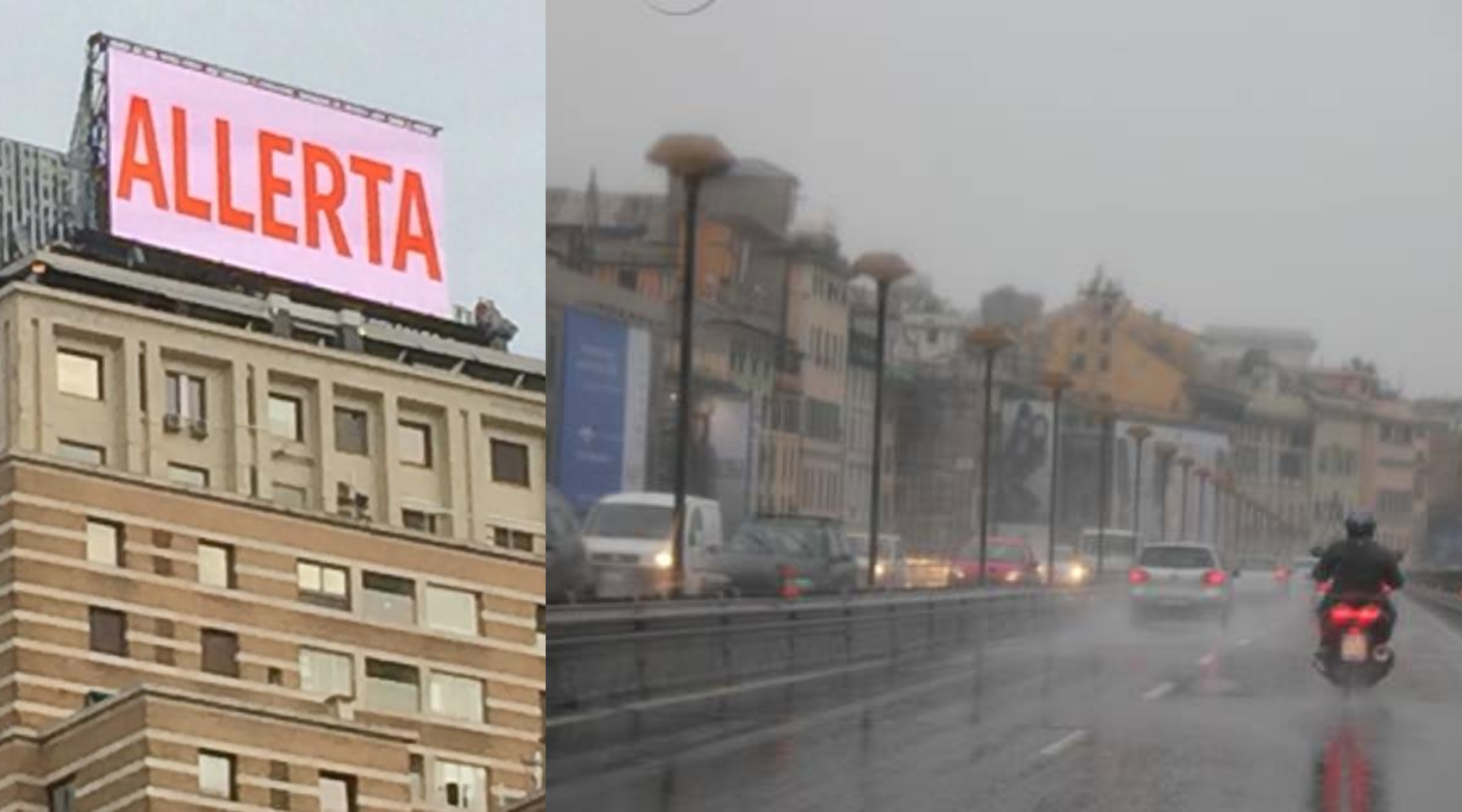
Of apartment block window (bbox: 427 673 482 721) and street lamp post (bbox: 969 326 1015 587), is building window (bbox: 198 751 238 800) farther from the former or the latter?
street lamp post (bbox: 969 326 1015 587)

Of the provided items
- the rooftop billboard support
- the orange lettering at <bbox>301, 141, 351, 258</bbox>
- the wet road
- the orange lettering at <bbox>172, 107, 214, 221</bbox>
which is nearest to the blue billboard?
the wet road

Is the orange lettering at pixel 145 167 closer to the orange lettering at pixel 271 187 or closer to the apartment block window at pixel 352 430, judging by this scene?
the orange lettering at pixel 271 187

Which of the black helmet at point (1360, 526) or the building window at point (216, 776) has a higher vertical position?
the black helmet at point (1360, 526)

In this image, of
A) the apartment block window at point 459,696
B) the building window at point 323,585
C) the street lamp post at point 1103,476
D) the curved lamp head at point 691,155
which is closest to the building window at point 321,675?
the building window at point 323,585

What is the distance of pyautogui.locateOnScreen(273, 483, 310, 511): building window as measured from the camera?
5.00 m

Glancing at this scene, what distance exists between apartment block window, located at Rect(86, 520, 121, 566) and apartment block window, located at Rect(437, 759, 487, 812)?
1226 mm

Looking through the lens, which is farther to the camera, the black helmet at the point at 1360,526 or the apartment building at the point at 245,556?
the apartment building at the point at 245,556

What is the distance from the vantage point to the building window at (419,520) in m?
4.91

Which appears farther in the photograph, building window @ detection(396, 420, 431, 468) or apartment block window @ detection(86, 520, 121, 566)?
apartment block window @ detection(86, 520, 121, 566)

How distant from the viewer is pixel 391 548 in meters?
4.90

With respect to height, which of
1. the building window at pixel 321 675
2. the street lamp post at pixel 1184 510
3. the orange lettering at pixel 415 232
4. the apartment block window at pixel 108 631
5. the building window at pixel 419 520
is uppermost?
the orange lettering at pixel 415 232

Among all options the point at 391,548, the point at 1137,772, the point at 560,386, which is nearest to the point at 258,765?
the point at 391,548

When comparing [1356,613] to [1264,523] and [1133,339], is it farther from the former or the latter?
[1133,339]

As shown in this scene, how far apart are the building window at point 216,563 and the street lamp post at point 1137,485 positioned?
3303mm
